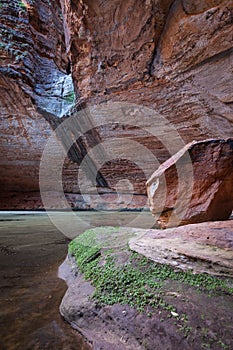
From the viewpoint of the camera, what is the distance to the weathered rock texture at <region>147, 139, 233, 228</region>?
9.00 ft

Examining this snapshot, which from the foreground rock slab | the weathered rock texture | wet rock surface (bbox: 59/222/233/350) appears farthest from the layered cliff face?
wet rock surface (bbox: 59/222/233/350)

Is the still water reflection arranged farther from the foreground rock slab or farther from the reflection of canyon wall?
the reflection of canyon wall

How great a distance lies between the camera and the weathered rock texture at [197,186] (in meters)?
2.74

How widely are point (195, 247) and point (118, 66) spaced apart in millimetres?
5231

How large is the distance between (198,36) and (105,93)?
9.89ft

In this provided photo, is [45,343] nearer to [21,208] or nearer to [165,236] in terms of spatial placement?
[165,236]

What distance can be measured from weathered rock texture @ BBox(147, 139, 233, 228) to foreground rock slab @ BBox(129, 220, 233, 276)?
0.72 metres

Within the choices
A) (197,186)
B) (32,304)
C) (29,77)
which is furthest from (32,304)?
(29,77)

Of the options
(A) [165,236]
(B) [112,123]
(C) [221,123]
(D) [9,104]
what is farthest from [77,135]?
(A) [165,236]

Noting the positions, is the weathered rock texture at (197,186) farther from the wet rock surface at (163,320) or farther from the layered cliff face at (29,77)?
the layered cliff face at (29,77)

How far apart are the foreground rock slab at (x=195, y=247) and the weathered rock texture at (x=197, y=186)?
72 centimetres

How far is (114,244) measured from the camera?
216 cm

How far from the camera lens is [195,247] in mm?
1627

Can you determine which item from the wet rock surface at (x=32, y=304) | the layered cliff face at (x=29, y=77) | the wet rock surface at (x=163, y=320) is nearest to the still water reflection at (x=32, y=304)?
the wet rock surface at (x=32, y=304)
